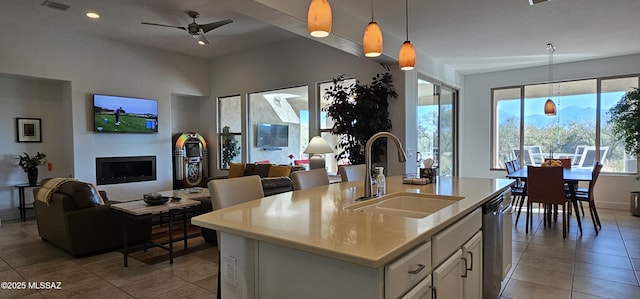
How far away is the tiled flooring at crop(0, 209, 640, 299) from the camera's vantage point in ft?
9.31

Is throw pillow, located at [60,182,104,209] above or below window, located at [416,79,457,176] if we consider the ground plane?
below

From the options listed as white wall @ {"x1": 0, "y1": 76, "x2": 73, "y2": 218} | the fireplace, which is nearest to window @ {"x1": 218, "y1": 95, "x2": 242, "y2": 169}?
the fireplace

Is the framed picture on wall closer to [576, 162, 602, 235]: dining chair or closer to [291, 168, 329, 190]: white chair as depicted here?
[291, 168, 329, 190]: white chair

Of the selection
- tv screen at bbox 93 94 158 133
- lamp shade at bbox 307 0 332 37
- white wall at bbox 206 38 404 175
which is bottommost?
tv screen at bbox 93 94 158 133

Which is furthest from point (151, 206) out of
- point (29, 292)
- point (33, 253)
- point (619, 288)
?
point (619, 288)

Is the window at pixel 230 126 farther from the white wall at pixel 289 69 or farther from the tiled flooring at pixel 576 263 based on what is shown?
the tiled flooring at pixel 576 263

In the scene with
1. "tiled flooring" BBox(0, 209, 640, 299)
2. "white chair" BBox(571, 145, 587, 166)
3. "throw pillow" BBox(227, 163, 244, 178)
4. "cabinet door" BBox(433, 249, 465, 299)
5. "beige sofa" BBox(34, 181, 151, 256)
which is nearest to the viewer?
"cabinet door" BBox(433, 249, 465, 299)

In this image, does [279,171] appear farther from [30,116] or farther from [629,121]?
[629,121]

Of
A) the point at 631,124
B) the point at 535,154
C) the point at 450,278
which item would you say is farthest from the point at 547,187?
the point at 450,278

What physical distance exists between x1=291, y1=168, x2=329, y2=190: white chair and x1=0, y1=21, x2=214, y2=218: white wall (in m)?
4.93

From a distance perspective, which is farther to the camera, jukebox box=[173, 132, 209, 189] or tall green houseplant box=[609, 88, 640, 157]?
jukebox box=[173, 132, 209, 189]

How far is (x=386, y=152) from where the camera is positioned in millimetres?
5359

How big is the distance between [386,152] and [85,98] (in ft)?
17.0

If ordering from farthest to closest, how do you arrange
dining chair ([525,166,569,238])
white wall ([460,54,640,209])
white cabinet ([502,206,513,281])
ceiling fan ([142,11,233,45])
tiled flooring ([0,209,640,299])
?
white wall ([460,54,640,209]) → ceiling fan ([142,11,233,45]) → dining chair ([525,166,569,238]) → tiled flooring ([0,209,640,299]) → white cabinet ([502,206,513,281])
